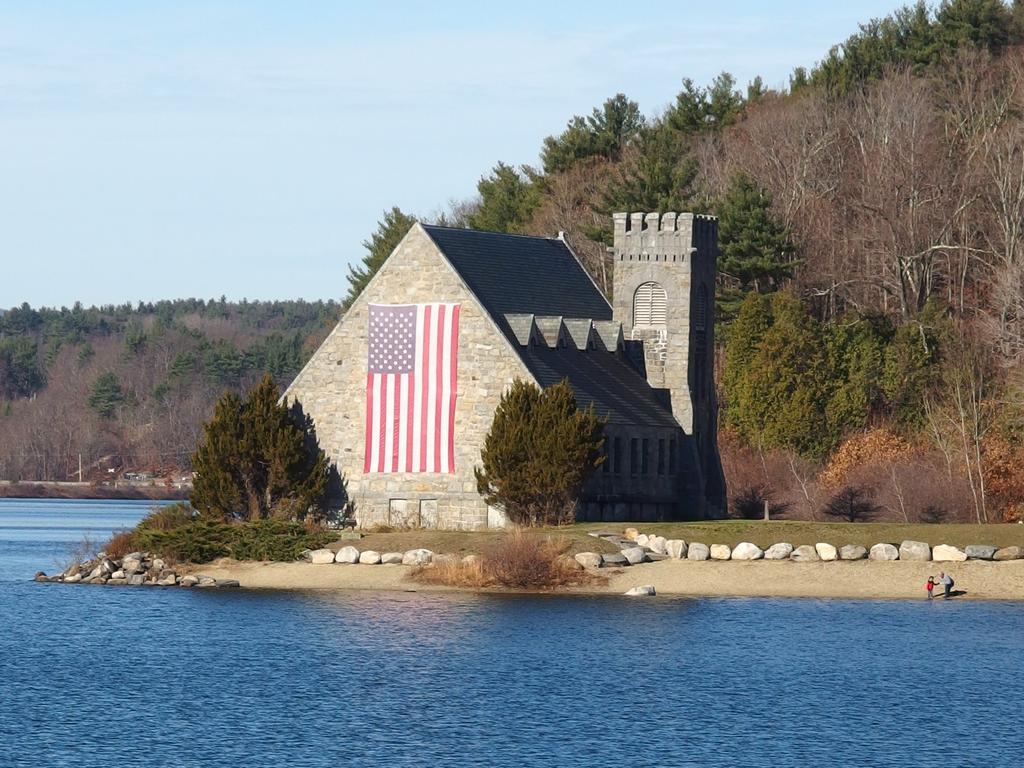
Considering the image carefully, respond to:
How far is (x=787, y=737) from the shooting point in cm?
3953

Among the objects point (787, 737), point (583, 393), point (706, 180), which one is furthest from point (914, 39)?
point (787, 737)

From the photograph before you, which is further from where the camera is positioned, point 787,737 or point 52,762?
point 787,737

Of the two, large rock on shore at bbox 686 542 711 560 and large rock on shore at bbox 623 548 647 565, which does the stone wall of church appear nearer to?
large rock on shore at bbox 623 548 647 565

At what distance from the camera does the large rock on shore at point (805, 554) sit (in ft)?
208

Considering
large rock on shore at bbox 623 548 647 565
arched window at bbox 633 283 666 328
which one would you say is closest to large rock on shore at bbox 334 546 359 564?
large rock on shore at bbox 623 548 647 565

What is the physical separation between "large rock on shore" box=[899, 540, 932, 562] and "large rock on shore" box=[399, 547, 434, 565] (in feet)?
46.7

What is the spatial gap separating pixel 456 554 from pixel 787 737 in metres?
26.0

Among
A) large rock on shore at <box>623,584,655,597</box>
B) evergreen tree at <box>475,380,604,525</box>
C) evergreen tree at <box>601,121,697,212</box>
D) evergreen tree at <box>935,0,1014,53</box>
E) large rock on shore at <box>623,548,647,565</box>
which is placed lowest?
large rock on shore at <box>623,584,655,597</box>

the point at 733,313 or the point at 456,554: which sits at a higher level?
the point at 733,313

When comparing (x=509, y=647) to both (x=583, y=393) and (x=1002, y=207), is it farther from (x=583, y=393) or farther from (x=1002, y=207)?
(x=1002, y=207)

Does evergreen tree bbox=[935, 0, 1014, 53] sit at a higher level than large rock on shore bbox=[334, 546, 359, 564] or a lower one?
higher

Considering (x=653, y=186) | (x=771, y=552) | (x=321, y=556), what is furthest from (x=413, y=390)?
(x=653, y=186)

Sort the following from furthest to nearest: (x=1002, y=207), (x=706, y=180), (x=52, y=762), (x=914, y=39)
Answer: (x=914, y=39)
(x=706, y=180)
(x=1002, y=207)
(x=52, y=762)

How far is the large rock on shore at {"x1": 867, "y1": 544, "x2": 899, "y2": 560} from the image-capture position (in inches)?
2466
